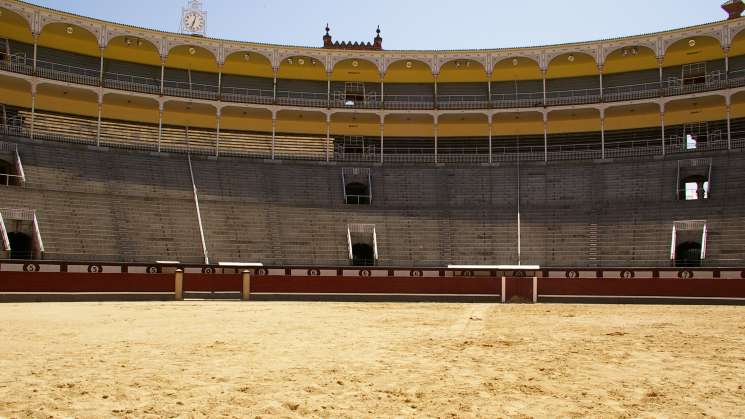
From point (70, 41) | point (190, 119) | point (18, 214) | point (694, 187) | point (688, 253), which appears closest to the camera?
point (18, 214)

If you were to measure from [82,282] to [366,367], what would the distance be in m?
16.6

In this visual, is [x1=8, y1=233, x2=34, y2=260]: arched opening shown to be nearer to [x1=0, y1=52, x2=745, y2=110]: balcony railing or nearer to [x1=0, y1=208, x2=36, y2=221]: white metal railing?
[x1=0, y1=208, x2=36, y2=221]: white metal railing

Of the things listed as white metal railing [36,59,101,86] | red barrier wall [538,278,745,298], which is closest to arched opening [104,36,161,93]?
white metal railing [36,59,101,86]

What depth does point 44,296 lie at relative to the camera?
2116cm

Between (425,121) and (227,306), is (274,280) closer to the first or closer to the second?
(227,306)

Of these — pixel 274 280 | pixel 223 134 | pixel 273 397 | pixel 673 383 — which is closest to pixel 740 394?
pixel 673 383

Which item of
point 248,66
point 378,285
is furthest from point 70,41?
point 378,285

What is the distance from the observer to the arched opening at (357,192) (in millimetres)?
35000

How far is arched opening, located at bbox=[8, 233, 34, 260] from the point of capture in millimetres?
24766

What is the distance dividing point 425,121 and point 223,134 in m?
12.8

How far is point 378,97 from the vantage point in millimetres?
40281

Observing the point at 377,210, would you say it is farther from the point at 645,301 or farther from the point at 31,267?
the point at 31,267

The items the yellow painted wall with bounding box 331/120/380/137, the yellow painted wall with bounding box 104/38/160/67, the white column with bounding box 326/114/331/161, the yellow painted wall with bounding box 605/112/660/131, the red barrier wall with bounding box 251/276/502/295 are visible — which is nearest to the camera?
the red barrier wall with bounding box 251/276/502/295

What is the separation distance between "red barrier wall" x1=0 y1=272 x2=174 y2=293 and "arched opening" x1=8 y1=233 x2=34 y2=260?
407 centimetres
